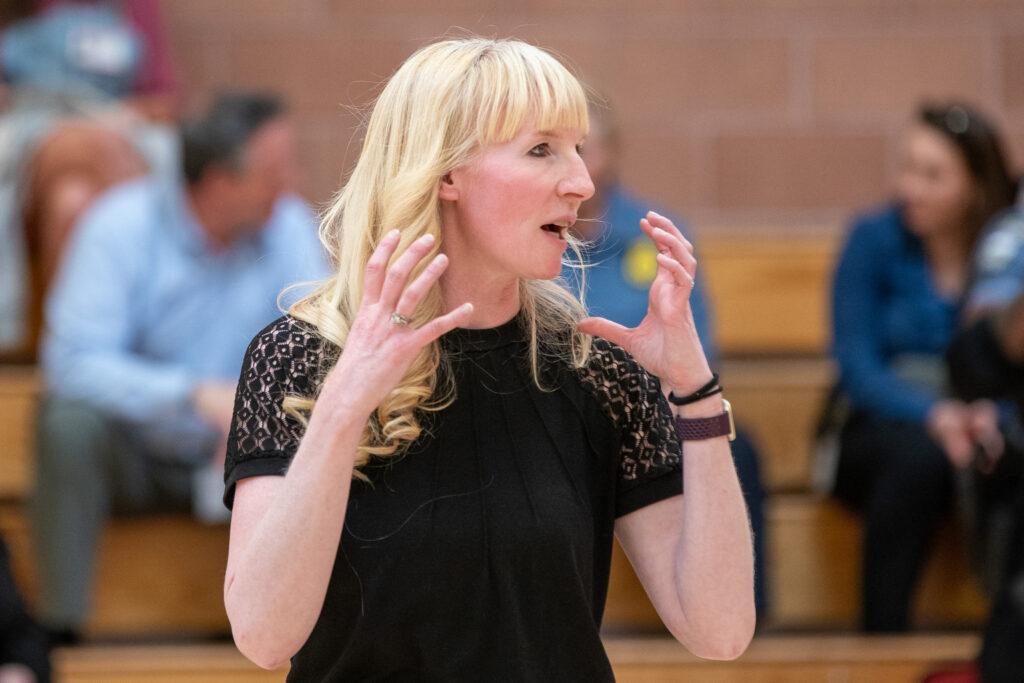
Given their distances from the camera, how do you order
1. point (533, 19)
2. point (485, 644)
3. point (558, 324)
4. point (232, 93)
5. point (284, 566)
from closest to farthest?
point (284, 566) < point (485, 644) < point (558, 324) < point (232, 93) < point (533, 19)

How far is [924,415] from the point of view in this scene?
4168mm

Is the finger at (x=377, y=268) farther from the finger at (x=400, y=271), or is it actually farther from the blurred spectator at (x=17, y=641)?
the blurred spectator at (x=17, y=641)

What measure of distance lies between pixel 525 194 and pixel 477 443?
331mm

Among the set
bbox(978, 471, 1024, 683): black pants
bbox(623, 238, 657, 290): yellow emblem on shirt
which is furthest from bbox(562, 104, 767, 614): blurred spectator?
bbox(978, 471, 1024, 683): black pants

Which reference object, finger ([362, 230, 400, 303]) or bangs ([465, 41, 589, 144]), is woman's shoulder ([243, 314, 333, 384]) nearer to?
finger ([362, 230, 400, 303])

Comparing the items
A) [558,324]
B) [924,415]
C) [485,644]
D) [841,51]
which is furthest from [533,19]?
[485,644]

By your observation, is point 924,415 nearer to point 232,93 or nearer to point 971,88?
point 971,88

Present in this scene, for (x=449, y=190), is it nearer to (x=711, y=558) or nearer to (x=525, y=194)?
(x=525, y=194)

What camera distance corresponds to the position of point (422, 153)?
1.91m

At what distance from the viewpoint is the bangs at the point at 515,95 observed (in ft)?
6.20

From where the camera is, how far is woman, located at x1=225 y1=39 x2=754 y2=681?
1.85 m

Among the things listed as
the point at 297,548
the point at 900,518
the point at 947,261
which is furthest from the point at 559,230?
the point at 947,261

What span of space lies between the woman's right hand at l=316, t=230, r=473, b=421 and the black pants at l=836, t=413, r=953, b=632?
102 inches

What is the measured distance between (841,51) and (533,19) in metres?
1.10
